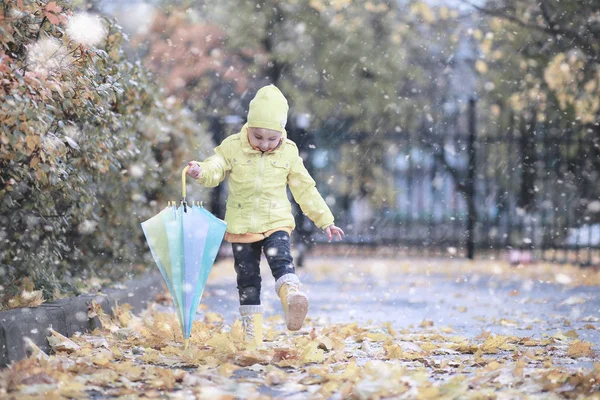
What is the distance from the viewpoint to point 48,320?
4.86 metres

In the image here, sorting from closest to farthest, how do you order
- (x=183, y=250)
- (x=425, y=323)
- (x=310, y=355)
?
(x=183, y=250), (x=310, y=355), (x=425, y=323)

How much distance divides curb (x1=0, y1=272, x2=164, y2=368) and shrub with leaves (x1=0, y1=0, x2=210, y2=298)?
0.32 m

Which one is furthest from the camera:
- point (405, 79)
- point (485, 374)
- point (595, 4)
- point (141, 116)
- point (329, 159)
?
point (405, 79)

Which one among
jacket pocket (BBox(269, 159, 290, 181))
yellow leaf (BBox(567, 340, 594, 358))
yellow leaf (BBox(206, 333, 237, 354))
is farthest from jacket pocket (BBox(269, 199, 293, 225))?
yellow leaf (BBox(567, 340, 594, 358))

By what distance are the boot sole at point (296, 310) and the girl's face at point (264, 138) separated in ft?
3.09

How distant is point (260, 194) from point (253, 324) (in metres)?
0.76

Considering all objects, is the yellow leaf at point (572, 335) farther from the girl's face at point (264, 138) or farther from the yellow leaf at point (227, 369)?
the yellow leaf at point (227, 369)

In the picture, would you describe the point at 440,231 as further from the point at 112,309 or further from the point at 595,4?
the point at 112,309

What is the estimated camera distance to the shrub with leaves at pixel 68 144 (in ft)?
15.3

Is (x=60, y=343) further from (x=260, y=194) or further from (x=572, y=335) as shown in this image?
(x=572, y=335)

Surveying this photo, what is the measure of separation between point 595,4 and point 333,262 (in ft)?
19.0

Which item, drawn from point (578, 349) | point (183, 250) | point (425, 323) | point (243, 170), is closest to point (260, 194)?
point (243, 170)

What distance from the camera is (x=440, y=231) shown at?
14070 mm

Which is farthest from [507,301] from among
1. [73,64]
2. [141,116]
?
[73,64]
